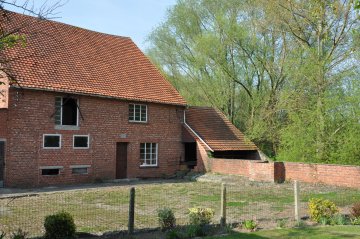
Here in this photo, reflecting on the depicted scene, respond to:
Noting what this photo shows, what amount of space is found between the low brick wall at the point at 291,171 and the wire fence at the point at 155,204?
Answer: 64cm

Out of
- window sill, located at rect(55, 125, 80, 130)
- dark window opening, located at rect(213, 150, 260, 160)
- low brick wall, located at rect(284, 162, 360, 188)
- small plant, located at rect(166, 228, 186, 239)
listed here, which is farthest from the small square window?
small plant, located at rect(166, 228, 186, 239)

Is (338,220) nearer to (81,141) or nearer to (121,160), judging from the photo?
(81,141)

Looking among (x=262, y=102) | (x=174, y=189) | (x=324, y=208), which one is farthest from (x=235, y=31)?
(x=324, y=208)

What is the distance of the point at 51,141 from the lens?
21.8 meters

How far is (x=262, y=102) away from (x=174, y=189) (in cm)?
1505

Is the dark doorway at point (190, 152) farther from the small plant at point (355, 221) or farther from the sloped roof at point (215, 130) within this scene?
the small plant at point (355, 221)

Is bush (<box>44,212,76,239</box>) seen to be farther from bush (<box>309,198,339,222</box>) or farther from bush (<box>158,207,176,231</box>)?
bush (<box>309,198,339,222</box>)

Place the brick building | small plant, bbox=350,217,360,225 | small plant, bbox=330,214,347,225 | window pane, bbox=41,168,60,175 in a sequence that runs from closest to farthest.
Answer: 1. small plant, bbox=330,214,347,225
2. small plant, bbox=350,217,360,225
3. the brick building
4. window pane, bbox=41,168,60,175

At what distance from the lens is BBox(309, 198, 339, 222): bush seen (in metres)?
11.9

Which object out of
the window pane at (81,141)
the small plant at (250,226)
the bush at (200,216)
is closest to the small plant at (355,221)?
the small plant at (250,226)

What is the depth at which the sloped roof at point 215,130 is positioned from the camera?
28297 millimetres

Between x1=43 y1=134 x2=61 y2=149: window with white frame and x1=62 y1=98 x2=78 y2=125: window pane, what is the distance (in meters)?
0.89

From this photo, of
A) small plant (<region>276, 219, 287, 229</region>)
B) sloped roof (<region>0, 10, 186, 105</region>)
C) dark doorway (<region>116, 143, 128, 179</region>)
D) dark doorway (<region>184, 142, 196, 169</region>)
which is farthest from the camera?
dark doorway (<region>184, 142, 196, 169</region>)

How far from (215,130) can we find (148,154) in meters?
5.49
